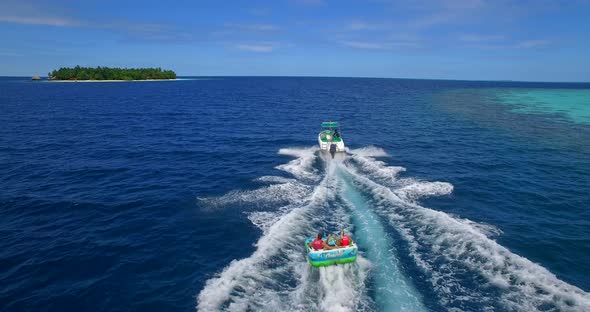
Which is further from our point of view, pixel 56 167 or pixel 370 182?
pixel 56 167

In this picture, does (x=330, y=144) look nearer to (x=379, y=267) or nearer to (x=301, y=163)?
(x=301, y=163)

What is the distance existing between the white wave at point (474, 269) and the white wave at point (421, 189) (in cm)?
410

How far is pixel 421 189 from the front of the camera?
32531 mm

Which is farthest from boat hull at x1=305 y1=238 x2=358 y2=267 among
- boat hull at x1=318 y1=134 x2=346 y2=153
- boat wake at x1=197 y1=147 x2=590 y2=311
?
boat hull at x1=318 y1=134 x2=346 y2=153

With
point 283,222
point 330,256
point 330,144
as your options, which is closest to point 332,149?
point 330,144

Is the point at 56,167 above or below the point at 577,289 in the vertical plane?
above

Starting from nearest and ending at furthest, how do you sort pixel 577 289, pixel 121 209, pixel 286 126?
pixel 577 289
pixel 121 209
pixel 286 126

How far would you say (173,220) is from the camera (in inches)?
1051

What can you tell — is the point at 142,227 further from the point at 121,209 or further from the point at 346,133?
the point at 346,133

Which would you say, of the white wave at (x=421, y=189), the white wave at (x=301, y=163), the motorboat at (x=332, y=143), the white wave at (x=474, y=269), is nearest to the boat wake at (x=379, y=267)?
the white wave at (x=474, y=269)

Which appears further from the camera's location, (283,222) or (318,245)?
(283,222)

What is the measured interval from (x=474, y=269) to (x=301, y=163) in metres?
23.6

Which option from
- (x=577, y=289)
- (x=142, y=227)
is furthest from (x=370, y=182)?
(x=142, y=227)

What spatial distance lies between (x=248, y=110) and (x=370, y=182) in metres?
60.6
